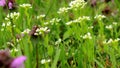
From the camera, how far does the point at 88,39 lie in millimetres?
1630

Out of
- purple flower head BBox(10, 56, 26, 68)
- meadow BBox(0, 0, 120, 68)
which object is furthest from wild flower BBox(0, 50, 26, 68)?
meadow BBox(0, 0, 120, 68)

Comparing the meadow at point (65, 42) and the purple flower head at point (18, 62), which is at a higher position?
the purple flower head at point (18, 62)

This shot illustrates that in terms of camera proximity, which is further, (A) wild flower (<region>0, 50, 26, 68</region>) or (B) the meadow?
(B) the meadow

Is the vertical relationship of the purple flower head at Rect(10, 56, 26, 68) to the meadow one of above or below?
above

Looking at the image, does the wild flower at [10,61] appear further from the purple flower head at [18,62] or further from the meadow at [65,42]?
the meadow at [65,42]

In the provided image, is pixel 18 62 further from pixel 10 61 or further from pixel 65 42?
pixel 65 42

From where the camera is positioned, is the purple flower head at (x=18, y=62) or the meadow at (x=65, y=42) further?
the meadow at (x=65, y=42)

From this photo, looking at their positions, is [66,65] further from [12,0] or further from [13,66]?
[13,66]

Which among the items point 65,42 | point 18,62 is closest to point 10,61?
point 18,62

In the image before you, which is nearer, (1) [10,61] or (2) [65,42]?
(1) [10,61]

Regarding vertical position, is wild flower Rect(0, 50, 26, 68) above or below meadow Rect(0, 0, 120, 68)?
above

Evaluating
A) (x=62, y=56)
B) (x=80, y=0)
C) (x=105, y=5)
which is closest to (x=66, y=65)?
(x=62, y=56)

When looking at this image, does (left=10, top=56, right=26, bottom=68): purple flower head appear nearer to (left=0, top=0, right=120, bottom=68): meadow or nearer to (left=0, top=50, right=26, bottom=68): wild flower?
(left=0, top=50, right=26, bottom=68): wild flower

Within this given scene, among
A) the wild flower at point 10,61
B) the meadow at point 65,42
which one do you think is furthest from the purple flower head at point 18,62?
the meadow at point 65,42
